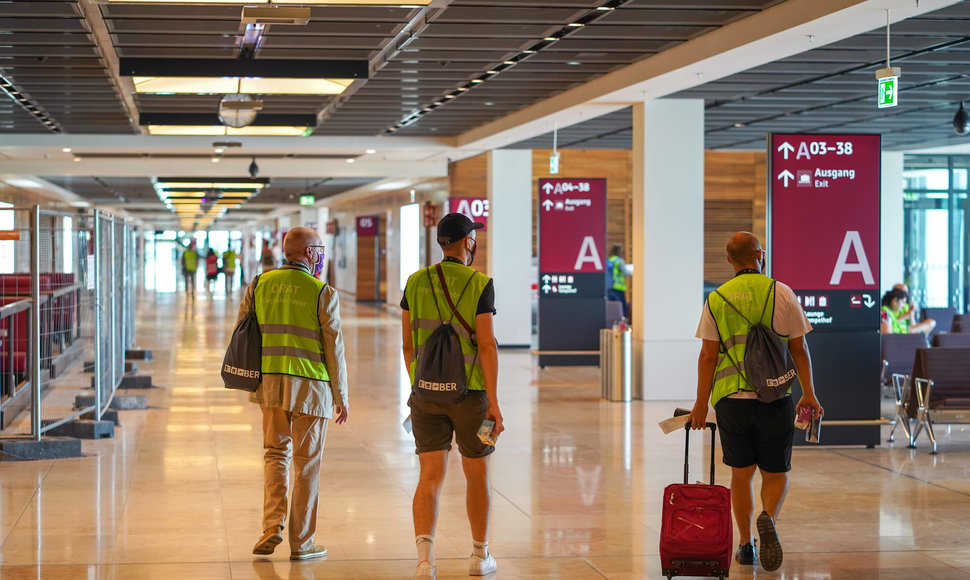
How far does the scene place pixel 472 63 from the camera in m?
10.7

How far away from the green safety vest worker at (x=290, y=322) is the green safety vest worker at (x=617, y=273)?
40.6ft

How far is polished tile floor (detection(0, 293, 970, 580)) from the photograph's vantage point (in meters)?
5.37

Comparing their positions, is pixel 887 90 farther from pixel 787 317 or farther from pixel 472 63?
pixel 472 63

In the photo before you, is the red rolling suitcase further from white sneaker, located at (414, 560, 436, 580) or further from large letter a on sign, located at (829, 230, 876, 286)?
large letter a on sign, located at (829, 230, 876, 286)

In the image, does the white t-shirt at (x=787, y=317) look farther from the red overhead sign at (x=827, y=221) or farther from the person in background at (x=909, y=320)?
the person in background at (x=909, y=320)

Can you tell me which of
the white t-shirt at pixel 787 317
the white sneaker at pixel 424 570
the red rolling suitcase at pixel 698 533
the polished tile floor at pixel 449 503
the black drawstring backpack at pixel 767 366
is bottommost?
the polished tile floor at pixel 449 503

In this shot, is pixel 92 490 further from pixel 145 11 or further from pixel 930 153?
pixel 930 153

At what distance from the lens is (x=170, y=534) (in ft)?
19.3

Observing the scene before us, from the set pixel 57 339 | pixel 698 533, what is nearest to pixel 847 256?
pixel 698 533

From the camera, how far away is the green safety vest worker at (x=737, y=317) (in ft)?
17.0

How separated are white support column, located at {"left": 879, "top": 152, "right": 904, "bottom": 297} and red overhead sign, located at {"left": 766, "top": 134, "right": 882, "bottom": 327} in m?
10.9

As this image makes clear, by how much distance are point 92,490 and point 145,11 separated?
131 inches

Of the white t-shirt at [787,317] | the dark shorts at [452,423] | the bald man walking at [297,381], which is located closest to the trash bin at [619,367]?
the white t-shirt at [787,317]

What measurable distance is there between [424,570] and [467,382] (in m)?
0.79
